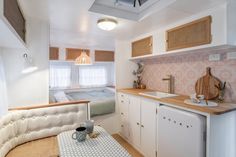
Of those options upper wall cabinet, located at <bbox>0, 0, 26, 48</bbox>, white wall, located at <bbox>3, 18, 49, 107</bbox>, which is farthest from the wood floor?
upper wall cabinet, located at <bbox>0, 0, 26, 48</bbox>

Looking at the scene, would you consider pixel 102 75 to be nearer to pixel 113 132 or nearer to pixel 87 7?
pixel 113 132

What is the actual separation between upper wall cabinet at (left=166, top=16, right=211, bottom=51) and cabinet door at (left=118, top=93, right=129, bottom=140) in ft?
4.16

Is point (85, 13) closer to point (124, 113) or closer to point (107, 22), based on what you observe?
point (107, 22)

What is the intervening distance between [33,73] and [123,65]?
→ 1.71 metres

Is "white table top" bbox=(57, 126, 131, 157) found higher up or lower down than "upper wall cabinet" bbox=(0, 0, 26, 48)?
lower down

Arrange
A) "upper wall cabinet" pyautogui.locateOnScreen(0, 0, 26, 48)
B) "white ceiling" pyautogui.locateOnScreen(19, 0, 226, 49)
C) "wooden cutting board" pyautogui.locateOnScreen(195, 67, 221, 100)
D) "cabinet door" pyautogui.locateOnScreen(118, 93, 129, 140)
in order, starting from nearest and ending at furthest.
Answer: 1. "upper wall cabinet" pyautogui.locateOnScreen(0, 0, 26, 48)
2. "white ceiling" pyautogui.locateOnScreen(19, 0, 226, 49)
3. "wooden cutting board" pyautogui.locateOnScreen(195, 67, 221, 100)
4. "cabinet door" pyautogui.locateOnScreen(118, 93, 129, 140)

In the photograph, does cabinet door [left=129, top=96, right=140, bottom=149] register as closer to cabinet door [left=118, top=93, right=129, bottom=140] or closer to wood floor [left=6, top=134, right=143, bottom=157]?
cabinet door [left=118, top=93, right=129, bottom=140]

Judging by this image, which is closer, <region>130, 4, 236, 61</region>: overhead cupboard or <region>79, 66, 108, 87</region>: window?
<region>130, 4, 236, 61</region>: overhead cupboard

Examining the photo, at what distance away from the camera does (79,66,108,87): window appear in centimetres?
505

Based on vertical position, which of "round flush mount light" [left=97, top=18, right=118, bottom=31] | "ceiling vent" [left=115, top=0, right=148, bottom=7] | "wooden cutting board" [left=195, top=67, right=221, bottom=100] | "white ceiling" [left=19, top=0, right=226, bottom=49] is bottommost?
"wooden cutting board" [left=195, top=67, right=221, bottom=100]

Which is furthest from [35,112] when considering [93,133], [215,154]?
[215,154]

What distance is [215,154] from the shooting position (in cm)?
139

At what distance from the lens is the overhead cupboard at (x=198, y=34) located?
55.3 inches

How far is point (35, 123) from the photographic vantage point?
1811 mm
